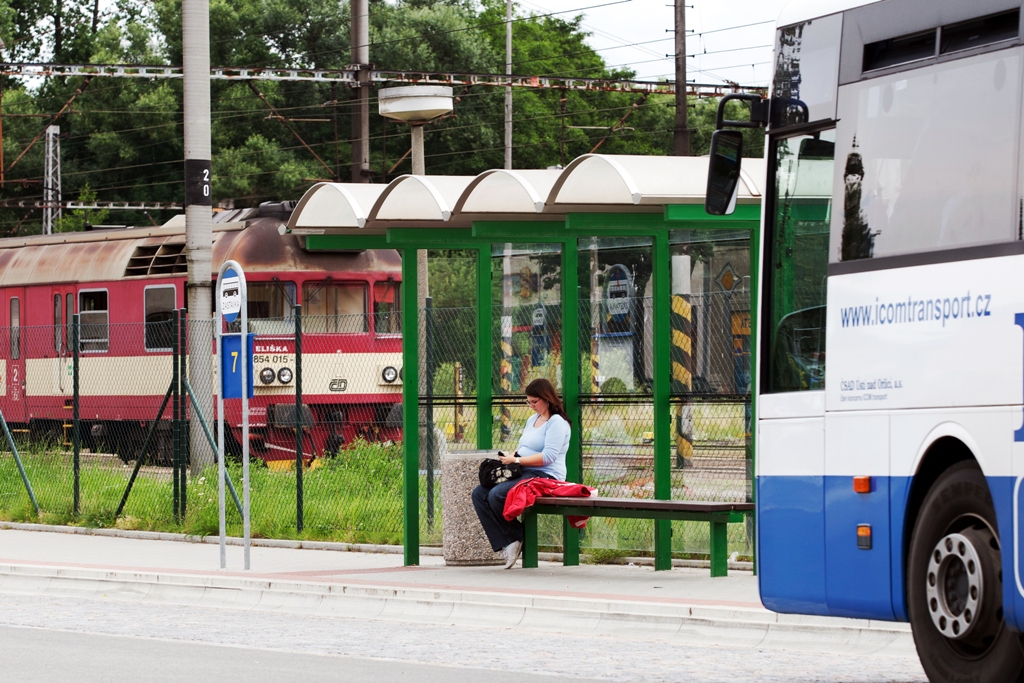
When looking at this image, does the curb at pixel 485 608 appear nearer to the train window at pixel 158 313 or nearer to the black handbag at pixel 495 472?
the black handbag at pixel 495 472

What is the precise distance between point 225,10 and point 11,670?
49563 millimetres

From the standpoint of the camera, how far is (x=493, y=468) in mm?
13312

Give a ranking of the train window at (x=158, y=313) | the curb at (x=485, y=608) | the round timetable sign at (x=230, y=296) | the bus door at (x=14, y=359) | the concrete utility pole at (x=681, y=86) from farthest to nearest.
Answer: the concrete utility pole at (x=681, y=86) < the bus door at (x=14, y=359) < the train window at (x=158, y=313) < the round timetable sign at (x=230, y=296) < the curb at (x=485, y=608)

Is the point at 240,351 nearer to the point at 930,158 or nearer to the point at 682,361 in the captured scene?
the point at 682,361

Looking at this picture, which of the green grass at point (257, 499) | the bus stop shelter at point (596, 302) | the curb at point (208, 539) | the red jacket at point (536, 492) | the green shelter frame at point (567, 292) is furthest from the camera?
the green grass at point (257, 499)

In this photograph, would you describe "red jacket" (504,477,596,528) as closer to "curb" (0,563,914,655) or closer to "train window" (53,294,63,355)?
"curb" (0,563,914,655)

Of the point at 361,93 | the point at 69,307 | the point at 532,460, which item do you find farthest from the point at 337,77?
the point at 532,460

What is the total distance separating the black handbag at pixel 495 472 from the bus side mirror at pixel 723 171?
4.65 meters

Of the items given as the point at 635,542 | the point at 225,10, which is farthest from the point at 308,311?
the point at 225,10

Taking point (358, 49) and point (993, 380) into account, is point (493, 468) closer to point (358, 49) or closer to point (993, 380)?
point (993, 380)

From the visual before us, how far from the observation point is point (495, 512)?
13.3m

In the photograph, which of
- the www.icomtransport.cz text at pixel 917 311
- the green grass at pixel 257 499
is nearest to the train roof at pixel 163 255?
the green grass at pixel 257 499

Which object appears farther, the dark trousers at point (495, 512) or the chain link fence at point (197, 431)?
the chain link fence at point (197, 431)

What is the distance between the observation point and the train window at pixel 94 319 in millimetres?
26344
